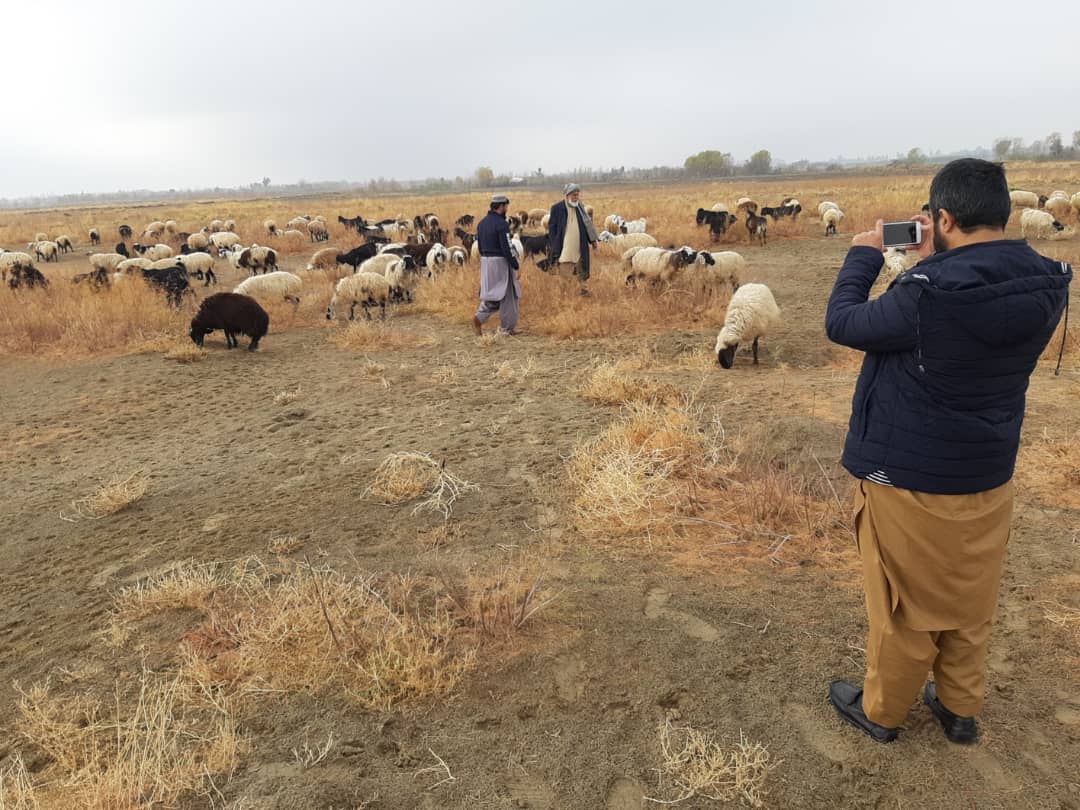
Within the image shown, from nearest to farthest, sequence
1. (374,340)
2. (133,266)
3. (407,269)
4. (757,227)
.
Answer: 1. (374,340)
2. (407,269)
3. (133,266)
4. (757,227)

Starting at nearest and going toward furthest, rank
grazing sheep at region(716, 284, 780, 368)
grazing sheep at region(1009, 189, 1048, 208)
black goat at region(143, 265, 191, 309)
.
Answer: grazing sheep at region(716, 284, 780, 368) → black goat at region(143, 265, 191, 309) → grazing sheep at region(1009, 189, 1048, 208)

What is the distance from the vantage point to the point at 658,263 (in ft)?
35.9

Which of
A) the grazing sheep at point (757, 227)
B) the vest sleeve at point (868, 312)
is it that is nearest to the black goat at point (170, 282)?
the vest sleeve at point (868, 312)

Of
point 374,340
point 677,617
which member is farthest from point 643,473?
point 374,340

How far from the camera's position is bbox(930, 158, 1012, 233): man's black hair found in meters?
1.60

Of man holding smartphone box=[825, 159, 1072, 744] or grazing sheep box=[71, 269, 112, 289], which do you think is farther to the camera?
grazing sheep box=[71, 269, 112, 289]

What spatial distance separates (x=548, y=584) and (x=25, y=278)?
15.6 meters

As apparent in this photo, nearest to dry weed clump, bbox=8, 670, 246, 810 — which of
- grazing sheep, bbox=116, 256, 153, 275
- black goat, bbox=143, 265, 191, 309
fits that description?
black goat, bbox=143, 265, 191, 309

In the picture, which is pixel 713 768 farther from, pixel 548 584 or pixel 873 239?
pixel 873 239

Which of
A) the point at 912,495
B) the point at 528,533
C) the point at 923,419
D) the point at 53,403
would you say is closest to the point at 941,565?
the point at 912,495

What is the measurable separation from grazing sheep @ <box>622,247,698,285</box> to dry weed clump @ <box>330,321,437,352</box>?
4.36 m

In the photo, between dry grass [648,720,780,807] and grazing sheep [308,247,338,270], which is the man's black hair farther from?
grazing sheep [308,247,338,270]

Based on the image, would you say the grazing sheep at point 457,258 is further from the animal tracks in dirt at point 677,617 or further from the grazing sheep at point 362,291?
the animal tracks in dirt at point 677,617

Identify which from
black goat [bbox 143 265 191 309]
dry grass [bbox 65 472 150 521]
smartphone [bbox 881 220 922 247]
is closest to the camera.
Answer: smartphone [bbox 881 220 922 247]
